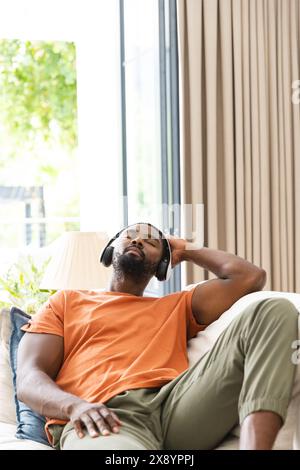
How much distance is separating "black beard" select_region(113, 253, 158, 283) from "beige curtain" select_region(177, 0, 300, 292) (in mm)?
985

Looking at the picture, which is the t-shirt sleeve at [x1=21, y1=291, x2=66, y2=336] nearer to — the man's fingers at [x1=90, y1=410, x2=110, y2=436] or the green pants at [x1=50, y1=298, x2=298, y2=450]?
the green pants at [x1=50, y1=298, x2=298, y2=450]

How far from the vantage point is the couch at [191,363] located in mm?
1751

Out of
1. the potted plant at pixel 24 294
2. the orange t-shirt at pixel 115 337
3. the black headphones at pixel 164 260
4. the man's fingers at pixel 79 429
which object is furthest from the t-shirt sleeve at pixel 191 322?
the potted plant at pixel 24 294

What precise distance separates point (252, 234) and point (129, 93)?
923 millimetres

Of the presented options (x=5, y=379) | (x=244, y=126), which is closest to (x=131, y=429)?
(x=5, y=379)

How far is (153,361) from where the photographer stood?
6.67 feet

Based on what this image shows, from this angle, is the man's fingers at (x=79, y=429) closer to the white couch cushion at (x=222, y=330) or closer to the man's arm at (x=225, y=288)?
the white couch cushion at (x=222, y=330)

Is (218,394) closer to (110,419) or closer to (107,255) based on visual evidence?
(110,419)

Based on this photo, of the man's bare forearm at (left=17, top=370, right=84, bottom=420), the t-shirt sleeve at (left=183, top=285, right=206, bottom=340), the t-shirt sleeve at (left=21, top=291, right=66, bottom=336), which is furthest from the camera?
the t-shirt sleeve at (left=183, top=285, right=206, bottom=340)

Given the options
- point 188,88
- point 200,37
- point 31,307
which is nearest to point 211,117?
point 188,88

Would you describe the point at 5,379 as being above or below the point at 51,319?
below

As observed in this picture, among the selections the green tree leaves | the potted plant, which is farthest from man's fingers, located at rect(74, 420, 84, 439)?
the green tree leaves

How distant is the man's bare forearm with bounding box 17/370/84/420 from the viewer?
184 cm

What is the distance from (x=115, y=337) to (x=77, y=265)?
0.63m
